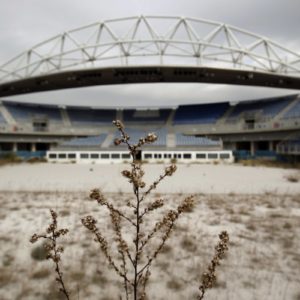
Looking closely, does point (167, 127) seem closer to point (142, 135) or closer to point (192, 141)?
point (142, 135)

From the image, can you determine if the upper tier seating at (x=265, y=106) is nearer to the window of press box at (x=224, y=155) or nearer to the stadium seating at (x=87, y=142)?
the window of press box at (x=224, y=155)

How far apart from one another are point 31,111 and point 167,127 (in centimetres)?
2908

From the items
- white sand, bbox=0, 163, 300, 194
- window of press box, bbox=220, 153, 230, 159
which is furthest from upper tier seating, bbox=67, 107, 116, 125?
white sand, bbox=0, 163, 300, 194

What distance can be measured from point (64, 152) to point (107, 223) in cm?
3711

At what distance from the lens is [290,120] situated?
4103 centimetres

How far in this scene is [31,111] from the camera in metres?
53.4

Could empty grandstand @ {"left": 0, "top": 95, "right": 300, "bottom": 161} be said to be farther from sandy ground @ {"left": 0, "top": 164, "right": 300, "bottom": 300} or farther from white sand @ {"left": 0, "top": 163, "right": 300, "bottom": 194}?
sandy ground @ {"left": 0, "top": 164, "right": 300, "bottom": 300}

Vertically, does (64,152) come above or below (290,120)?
below

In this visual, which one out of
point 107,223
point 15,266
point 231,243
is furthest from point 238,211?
point 15,266

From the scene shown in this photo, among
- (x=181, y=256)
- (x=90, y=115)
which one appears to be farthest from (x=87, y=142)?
(x=181, y=256)

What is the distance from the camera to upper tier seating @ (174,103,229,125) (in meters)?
52.3

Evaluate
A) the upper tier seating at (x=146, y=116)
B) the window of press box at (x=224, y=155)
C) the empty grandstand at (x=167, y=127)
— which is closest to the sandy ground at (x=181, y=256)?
the window of press box at (x=224, y=155)

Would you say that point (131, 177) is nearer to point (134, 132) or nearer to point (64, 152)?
point (64, 152)

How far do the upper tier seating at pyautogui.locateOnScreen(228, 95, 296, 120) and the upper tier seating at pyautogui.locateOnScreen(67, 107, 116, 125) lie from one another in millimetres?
26170
